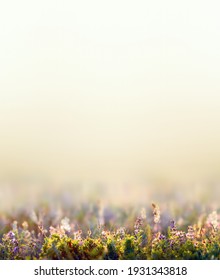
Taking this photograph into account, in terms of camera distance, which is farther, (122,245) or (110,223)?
(110,223)

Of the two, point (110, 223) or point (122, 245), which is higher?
point (122, 245)

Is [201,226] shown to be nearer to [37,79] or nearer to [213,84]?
[213,84]

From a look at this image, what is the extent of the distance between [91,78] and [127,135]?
22.7ft

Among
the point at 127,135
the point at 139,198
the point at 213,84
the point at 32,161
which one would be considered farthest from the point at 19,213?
the point at 213,84

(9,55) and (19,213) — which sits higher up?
(9,55)

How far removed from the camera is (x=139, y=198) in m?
8.71

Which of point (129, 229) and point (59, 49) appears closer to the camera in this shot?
point (129, 229)

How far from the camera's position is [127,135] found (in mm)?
19141

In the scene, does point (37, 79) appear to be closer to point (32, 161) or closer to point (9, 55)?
point (9, 55)
